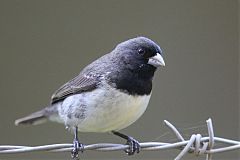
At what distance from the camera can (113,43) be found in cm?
536

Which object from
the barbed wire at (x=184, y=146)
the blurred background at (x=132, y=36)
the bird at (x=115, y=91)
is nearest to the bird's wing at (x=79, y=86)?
the bird at (x=115, y=91)

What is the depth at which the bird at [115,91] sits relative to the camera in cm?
309

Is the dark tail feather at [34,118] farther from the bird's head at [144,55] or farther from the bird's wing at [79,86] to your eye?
the bird's head at [144,55]

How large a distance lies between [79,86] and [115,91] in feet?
1.05

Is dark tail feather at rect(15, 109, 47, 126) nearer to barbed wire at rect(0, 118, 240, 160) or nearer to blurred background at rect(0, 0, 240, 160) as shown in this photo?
barbed wire at rect(0, 118, 240, 160)

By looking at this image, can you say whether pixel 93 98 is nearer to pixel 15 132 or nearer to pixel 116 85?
pixel 116 85

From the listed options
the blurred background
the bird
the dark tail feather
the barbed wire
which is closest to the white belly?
the bird

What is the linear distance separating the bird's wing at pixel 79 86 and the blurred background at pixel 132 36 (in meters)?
1.90

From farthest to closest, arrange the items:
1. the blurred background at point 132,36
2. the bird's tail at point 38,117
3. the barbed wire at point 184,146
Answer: the blurred background at point 132,36 → the bird's tail at point 38,117 → the barbed wire at point 184,146

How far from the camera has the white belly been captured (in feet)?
10.1

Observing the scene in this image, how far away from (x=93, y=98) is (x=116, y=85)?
142mm

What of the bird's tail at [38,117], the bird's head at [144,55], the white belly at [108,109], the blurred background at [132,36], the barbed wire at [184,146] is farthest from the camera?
the blurred background at [132,36]

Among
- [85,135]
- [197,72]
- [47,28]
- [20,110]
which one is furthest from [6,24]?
[197,72]

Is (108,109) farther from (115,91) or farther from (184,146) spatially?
(184,146)
